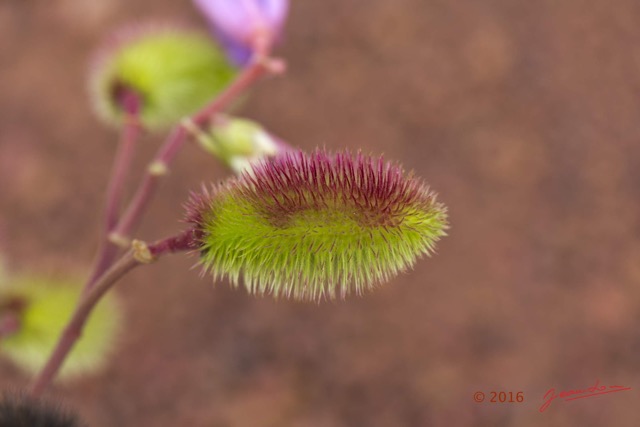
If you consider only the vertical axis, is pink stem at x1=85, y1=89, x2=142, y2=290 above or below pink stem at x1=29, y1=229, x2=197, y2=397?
above

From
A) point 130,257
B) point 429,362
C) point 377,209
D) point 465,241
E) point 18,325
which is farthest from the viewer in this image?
point 465,241

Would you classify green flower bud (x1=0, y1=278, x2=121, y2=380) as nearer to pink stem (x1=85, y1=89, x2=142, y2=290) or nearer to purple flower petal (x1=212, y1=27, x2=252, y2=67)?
pink stem (x1=85, y1=89, x2=142, y2=290)

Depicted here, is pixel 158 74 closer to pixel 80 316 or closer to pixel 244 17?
pixel 244 17

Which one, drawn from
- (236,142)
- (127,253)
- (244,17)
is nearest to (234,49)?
(244,17)

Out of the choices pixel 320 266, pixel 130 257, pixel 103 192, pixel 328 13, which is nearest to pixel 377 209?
pixel 320 266

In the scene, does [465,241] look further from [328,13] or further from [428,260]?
[328,13]
